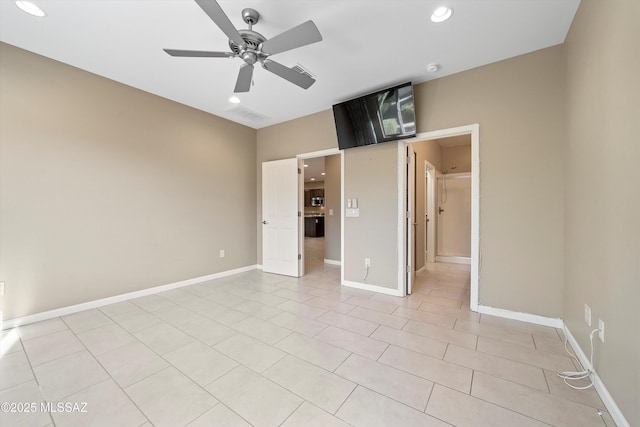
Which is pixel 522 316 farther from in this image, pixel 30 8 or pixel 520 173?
pixel 30 8

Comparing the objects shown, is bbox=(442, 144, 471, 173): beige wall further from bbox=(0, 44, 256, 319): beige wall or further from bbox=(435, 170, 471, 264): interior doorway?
bbox=(0, 44, 256, 319): beige wall

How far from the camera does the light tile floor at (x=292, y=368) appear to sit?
54.3 inches

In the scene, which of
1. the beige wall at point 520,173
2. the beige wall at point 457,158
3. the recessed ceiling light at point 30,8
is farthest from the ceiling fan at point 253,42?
the beige wall at point 457,158

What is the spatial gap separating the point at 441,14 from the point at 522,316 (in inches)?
118

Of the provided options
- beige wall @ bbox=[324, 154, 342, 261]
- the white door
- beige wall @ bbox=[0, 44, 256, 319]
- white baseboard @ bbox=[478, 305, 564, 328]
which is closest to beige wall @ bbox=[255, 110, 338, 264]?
the white door

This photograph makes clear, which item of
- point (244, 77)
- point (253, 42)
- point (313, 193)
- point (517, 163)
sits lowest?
point (517, 163)

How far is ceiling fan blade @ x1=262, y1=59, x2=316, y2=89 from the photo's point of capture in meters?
2.07

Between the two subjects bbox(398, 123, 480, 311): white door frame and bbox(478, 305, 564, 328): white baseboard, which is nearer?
bbox(478, 305, 564, 328): white baseboard

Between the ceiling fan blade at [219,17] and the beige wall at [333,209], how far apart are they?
3.96 metres

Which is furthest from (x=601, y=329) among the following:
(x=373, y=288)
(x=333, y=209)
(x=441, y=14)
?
(x=333, y=209)

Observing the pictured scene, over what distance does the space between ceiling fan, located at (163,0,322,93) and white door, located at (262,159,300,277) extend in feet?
7.10

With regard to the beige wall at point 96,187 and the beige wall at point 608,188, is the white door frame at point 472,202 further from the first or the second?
the beige wall at point 96,187

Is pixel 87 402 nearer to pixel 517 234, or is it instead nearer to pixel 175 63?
pixel 175 63

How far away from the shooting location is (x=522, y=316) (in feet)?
8.37
